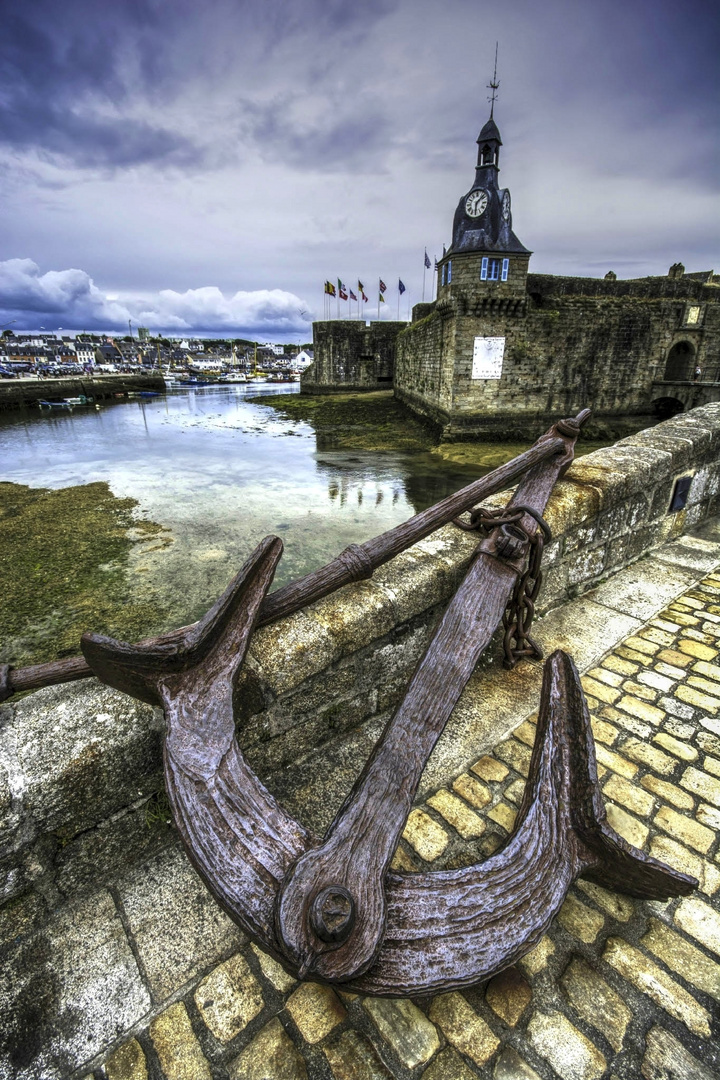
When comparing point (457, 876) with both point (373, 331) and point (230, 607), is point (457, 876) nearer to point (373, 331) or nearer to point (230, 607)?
point (230, 607)

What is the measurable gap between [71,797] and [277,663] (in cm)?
71

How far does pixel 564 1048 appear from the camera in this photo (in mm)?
1091

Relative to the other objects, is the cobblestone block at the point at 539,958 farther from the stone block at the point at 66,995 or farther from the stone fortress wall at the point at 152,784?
the stone block at the point at 66,995

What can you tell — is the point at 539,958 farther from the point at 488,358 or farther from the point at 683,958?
the point at 488,358

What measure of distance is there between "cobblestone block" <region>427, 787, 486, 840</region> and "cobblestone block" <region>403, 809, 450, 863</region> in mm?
53

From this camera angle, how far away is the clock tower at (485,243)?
1563 cm

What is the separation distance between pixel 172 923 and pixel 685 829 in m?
1.75

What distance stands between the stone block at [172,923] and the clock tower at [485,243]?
17.3 meters

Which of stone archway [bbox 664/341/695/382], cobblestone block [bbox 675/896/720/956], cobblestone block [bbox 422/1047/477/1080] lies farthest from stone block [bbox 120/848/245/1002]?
stone archway [bbox 664/341/695/382]

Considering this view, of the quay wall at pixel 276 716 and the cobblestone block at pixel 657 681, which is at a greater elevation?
the quay wall at pixel 276 716

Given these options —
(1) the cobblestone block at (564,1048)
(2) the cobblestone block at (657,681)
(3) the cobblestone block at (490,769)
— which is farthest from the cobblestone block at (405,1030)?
(2) the cobblestone block at (657,681)

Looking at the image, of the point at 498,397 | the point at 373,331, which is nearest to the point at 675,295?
the point at 498,397

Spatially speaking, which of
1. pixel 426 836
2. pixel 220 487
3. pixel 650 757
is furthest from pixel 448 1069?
pixel 220 487

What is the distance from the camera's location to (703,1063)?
3.49 ft
